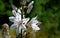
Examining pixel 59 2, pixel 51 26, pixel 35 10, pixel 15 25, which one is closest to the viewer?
pixel 15 25

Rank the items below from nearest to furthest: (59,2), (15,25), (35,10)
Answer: (15,25) < (35,10) < (59,2)

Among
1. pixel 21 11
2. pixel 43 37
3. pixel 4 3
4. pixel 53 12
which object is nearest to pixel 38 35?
pixel 43 37

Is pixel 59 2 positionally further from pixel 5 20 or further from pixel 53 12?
pixel 5 20

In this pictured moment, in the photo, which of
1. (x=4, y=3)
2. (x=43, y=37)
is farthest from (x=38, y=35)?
(x=4, y=3)

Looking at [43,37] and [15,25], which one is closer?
[15,25]

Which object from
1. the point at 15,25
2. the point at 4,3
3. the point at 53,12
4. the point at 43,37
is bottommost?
the point at 15,25

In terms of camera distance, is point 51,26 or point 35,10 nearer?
point 35,10

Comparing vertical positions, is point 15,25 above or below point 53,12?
below

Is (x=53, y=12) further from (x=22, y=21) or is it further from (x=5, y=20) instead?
(x=22, y=21)

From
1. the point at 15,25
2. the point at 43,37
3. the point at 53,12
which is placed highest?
the point at 53,12
